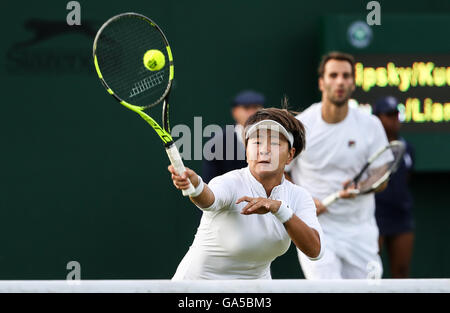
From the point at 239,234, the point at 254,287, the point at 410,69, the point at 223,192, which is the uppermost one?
the point at 410,69

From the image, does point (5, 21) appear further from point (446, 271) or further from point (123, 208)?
point (446, 271)

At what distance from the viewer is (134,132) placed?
5523 millimetres

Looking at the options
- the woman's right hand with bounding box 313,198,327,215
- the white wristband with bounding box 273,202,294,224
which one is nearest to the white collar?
the white wristband with bounding box 273,202,294,224

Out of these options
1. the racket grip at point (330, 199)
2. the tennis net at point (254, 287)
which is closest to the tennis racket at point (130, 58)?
the racket grip at point (330, 199)

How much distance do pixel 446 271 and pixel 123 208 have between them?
204 cm

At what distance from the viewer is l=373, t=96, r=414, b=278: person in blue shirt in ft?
17.2

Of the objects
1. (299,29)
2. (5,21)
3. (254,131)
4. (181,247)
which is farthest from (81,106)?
(254,131)

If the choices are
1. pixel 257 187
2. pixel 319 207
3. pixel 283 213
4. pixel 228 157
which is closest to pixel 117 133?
pixel 228 157

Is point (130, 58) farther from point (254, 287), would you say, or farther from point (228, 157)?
point (254, 287)

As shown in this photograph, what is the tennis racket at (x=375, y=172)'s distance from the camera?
172 inches

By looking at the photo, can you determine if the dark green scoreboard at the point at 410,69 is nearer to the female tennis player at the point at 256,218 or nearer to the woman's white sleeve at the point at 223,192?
the female tennis player at the point at 256,218

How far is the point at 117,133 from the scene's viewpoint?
218 inches

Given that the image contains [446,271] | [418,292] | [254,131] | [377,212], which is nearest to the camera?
[418,292]

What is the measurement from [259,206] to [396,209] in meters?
2.88
